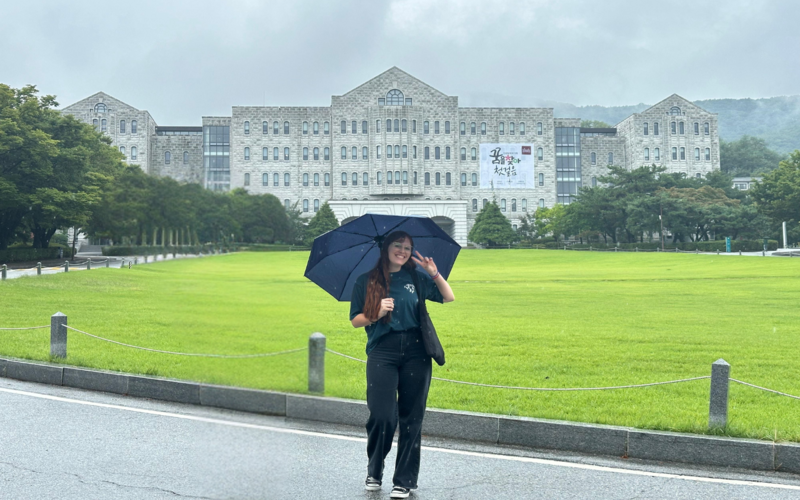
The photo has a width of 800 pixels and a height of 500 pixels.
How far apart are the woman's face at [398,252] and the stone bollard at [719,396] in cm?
361

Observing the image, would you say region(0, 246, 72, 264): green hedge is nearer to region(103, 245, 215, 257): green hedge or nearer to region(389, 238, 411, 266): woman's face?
region(389, 238, 411, 266): woman's face


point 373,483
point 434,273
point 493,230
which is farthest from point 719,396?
point 493,230

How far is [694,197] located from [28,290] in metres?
68.1

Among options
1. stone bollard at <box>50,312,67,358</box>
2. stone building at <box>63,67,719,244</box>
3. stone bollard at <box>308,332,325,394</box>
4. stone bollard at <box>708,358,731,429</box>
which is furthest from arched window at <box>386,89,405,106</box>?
stone bollard at <box>708,358,731,429</box>

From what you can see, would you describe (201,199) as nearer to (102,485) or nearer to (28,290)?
(102,485)

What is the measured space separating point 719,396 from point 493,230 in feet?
253

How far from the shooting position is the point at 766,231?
72.6 metres

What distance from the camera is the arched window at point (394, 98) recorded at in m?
101

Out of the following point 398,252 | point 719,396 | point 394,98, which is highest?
point 394,98

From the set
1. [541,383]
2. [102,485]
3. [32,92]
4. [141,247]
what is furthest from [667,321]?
[32,92]

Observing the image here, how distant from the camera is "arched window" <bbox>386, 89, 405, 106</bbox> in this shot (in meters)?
101

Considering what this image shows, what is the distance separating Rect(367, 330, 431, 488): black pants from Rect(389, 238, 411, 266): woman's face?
0.52 meters

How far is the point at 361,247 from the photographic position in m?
5.75

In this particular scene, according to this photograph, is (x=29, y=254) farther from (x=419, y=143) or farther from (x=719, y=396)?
(x=419, y=143)
